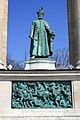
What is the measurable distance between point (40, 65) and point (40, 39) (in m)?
1.72

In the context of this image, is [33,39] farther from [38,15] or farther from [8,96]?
[8,96]

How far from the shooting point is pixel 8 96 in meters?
14.7

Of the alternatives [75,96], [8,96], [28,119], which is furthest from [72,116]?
[8,96]

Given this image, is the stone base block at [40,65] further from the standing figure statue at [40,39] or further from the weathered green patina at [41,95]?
the weathered green patina at [41,95]

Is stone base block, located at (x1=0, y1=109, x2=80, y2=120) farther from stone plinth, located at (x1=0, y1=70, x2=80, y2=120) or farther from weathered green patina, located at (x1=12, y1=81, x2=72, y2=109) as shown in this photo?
weathered green patina, located at (x1=12, y1=81, x2=72, y2=109)

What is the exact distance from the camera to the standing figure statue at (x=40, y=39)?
16.4m

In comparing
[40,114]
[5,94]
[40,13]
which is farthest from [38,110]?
[40,13]

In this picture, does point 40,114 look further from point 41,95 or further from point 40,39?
point 40,39

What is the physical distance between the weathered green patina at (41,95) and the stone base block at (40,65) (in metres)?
1.05

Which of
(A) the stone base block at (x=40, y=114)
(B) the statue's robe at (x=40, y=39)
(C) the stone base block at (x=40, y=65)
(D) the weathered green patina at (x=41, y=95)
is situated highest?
(B) the statue's robe at (x=40, y=39)

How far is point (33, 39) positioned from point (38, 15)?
5.22 feet

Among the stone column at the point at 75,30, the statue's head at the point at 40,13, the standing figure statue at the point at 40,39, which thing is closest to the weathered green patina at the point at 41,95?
the stone column at the point at 75,30

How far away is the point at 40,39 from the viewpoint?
16641 millimetres

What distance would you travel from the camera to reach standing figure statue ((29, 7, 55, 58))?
53.8 feet
